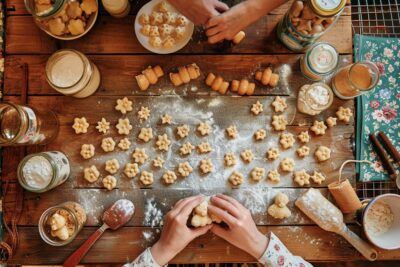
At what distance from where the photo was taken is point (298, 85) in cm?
152

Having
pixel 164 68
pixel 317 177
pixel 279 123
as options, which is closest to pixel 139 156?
pixel 164 68

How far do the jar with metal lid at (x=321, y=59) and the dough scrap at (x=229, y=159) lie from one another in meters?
0.46

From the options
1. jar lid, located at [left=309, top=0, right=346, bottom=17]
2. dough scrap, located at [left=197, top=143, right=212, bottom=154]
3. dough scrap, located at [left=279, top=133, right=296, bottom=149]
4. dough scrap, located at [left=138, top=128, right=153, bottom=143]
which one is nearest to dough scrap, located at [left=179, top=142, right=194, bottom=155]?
dough scrap, located at [left=197, top=143, right=212, bottom=154]

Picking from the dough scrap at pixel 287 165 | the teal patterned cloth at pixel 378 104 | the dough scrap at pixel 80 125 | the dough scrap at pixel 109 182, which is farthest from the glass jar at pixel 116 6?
the teal patterned cloth at pixel 378 104

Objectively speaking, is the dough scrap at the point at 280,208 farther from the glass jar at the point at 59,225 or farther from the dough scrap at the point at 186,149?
the glass jar at the point at 59,225

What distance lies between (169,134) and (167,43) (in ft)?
1.20

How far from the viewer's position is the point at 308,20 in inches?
54.1

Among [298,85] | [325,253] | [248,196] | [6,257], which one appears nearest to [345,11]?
[298,85]

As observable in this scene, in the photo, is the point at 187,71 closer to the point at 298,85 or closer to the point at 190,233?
the point at 298,85

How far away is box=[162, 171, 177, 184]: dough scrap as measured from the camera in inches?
57.1

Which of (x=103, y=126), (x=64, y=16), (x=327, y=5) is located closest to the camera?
(x=327, y=5)

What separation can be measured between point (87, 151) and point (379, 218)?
1.19 meters

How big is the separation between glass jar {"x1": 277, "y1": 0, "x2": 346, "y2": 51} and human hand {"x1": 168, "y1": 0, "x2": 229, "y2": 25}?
0.86 feet

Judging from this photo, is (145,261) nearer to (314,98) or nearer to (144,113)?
(144,113)
